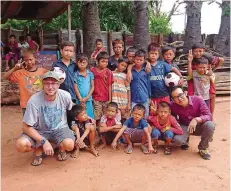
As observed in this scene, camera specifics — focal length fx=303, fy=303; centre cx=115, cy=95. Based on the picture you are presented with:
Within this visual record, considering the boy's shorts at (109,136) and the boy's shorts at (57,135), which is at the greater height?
the boy's shorts at (57,135)

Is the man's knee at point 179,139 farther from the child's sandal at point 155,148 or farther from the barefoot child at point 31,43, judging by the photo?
the barefoot child at point 31,43

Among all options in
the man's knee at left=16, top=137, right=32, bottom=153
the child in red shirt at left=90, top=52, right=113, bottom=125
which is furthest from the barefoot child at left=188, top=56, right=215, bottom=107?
the man's knee at left=16, top=137, right=32, bottom=153

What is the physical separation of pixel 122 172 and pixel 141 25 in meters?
5.31

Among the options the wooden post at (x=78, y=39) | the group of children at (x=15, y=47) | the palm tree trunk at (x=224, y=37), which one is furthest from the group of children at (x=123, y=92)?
the wooden post at (x=78, y=39)

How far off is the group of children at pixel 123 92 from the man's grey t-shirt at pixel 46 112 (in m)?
0.23

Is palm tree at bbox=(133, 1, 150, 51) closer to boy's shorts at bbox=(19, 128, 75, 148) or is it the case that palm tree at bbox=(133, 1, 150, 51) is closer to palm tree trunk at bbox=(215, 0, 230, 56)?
palm tree trunk at bbox=(215, 0, 230, 56)

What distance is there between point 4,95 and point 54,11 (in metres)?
3.50

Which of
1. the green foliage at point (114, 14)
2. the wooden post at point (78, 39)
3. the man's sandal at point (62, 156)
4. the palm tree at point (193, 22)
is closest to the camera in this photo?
the man's sandal at point (62, 156)

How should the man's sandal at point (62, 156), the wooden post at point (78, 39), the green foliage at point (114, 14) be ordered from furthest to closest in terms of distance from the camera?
the green foliage at point (114, 14)
the wooden post at point (78, 39)
the man's sandal at point (62, 156)

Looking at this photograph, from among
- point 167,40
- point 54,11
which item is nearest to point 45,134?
point 54,11

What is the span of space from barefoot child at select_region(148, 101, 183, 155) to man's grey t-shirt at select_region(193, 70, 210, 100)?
790 millimetres

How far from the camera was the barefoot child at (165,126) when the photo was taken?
4297mm

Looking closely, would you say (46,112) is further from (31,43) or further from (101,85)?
(31,43)

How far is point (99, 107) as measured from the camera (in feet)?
15.5
